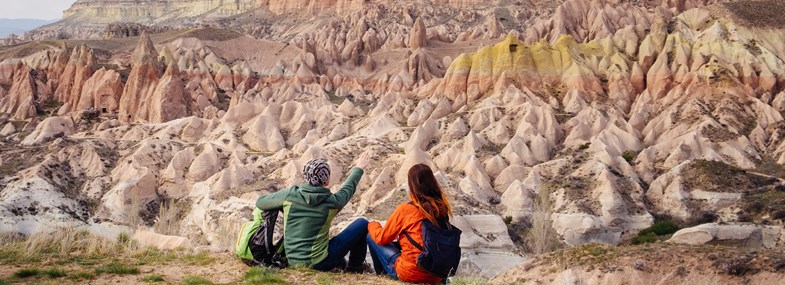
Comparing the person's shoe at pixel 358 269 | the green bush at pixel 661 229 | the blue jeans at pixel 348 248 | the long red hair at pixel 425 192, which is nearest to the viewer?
the long red hair at pixel 425 192

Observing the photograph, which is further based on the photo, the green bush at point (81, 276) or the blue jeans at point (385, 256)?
the blue jeans at point (385, 256)

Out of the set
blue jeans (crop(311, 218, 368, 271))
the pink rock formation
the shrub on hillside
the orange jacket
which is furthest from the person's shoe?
the pink rock formation

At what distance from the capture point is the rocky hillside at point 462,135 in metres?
36.6

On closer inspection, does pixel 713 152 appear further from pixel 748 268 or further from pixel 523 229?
pixel 748 268

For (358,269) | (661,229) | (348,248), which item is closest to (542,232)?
(661,229)

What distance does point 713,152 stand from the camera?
41844mm

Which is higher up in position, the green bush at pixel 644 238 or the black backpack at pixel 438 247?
the black backpack at pixel 438 247

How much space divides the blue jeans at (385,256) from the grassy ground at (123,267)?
0.19 meters

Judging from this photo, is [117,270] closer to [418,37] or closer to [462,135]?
[462,135]

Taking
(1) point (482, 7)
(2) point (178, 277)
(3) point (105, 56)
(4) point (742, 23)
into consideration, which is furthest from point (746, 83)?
(1) point (482, 7)

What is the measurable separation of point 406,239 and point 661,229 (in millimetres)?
26976

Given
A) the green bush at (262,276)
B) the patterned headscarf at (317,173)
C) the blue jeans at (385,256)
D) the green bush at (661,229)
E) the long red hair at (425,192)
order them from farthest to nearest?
the green bush at (661,229), the patterned headscarf at (317,173), the blue jeans at (385,256), the green bush at (262,276), the long red hair at (425,192)

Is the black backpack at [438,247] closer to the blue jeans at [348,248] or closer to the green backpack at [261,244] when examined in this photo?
the blue jeans at [348,248]

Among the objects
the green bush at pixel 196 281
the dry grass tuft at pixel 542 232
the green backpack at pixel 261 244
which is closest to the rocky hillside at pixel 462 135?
the dry grass tuft at pixel 542 232
